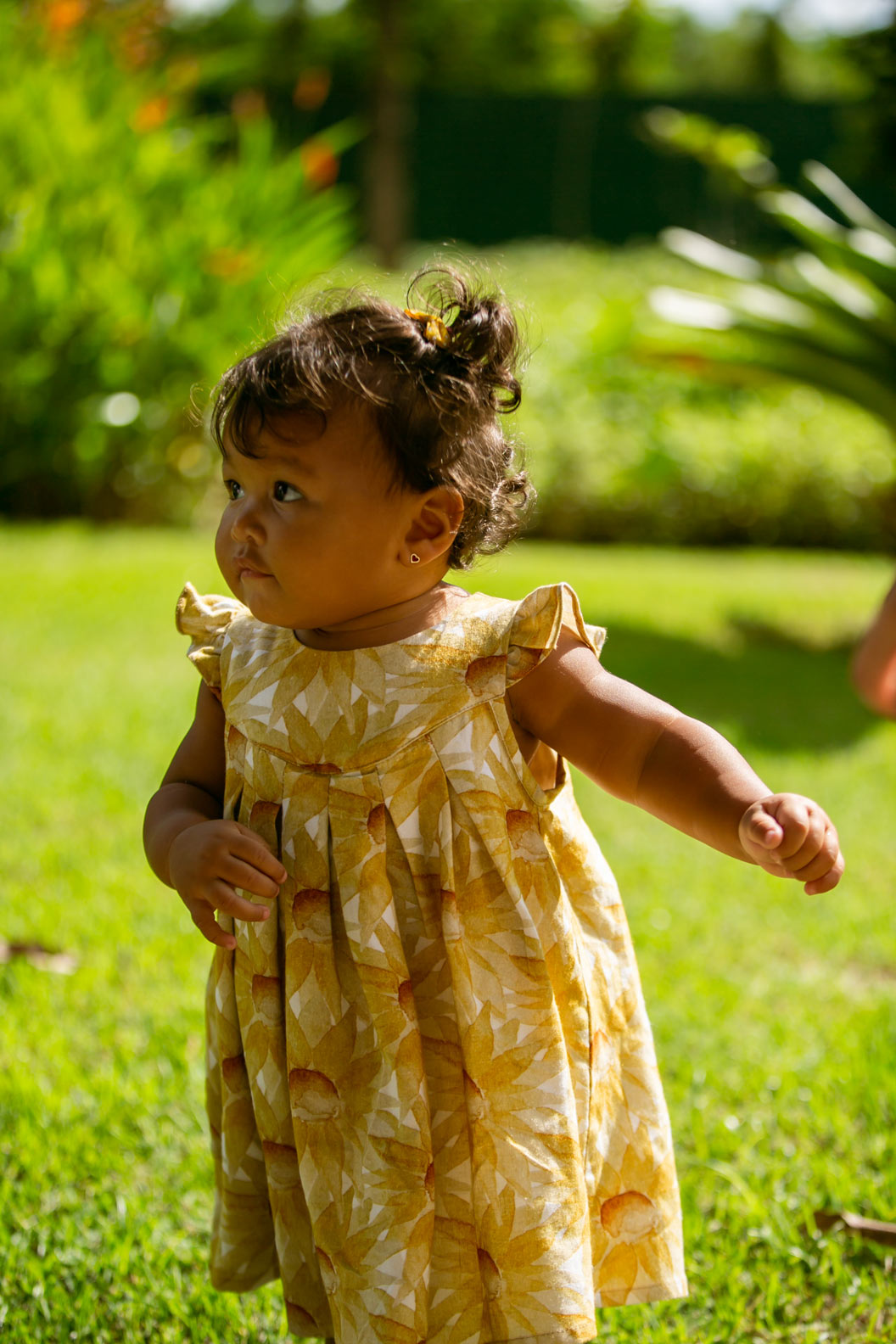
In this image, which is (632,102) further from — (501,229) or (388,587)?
(388,587)

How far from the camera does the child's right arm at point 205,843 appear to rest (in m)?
1.28

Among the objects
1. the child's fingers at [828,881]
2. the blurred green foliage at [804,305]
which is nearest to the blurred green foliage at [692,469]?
the blurred green foliage at [804,305]

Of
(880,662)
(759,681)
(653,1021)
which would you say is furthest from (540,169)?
(880,662)

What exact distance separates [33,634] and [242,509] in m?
3.89

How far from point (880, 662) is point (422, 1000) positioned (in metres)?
0.56

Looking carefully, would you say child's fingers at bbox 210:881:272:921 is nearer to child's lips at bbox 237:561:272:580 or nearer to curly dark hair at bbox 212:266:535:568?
child's lips at bbox 237:561:272:580

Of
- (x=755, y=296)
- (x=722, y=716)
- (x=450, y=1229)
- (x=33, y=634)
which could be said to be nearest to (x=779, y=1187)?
(x=450, y=1229)

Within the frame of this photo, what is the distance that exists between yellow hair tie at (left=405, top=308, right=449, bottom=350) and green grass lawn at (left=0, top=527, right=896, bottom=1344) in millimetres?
350

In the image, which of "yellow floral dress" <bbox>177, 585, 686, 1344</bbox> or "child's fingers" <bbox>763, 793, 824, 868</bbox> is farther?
"yellow floral dress" <bbox>177, 585, 686, 1344</bbox>

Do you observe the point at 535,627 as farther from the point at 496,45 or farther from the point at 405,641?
the point at 496,45

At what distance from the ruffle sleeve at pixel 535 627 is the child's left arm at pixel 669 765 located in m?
0.03

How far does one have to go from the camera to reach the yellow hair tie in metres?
1.33

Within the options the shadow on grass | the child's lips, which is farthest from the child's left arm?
the shadow on grass

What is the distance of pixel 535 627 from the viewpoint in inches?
51.1
